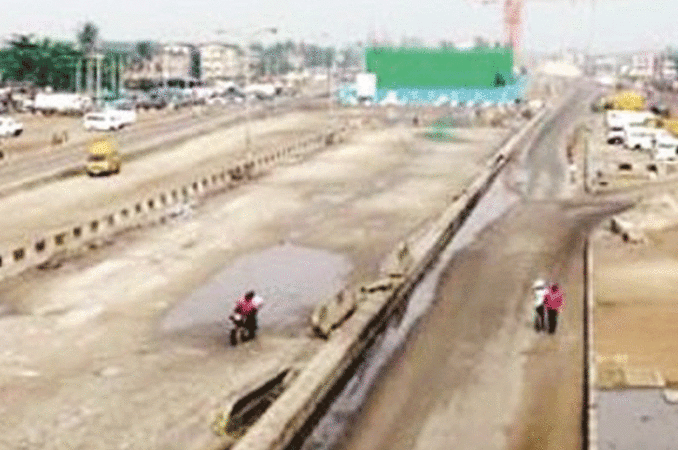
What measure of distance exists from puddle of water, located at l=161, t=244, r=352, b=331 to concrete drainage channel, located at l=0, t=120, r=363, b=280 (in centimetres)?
702

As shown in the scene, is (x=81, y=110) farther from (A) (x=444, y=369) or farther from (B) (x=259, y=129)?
(A) (x=444, y=369)

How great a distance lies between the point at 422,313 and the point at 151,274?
10655mm

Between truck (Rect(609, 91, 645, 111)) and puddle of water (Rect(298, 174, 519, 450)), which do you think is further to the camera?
truck (Rect(609, 91, 645, 111))

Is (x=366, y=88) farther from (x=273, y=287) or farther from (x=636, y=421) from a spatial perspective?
(x=636, y=421)

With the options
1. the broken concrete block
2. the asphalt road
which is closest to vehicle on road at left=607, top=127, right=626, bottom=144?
the asphalt road

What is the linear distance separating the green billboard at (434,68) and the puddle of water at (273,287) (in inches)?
5097

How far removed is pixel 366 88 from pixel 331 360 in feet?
453

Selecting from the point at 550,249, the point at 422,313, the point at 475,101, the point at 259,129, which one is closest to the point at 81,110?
the point at 259,129

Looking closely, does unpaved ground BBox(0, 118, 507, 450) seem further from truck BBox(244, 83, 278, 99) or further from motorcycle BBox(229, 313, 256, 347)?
truck BBox(244, 83, 278, 99)

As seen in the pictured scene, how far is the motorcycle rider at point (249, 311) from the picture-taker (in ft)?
101

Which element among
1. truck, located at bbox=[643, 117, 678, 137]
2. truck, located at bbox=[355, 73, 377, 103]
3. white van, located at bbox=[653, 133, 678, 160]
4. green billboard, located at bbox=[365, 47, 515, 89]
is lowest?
white van, located at bbox=[653, 133, 678, 160]

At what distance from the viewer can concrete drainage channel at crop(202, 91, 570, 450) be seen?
76.9 feet

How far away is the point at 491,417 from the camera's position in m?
24.8

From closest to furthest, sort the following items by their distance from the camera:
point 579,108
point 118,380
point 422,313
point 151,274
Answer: point 118,380
point 422,313
point 151,274
point 579,108
